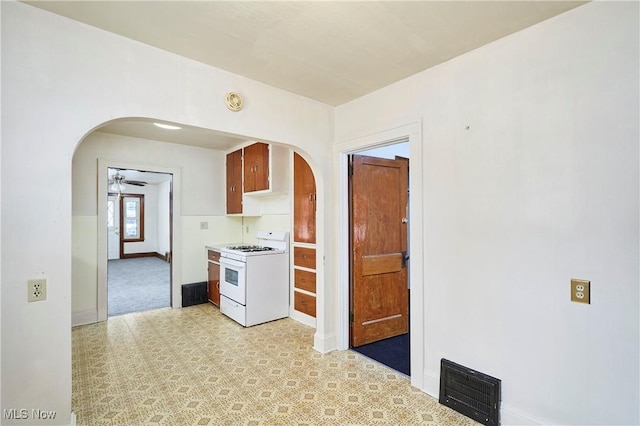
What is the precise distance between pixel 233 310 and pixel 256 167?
6.36 feet

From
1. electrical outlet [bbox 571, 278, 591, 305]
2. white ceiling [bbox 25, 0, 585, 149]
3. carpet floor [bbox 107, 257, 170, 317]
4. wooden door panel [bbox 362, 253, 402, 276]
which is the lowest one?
carpet floor [bbox 107, 257, 170, 317]

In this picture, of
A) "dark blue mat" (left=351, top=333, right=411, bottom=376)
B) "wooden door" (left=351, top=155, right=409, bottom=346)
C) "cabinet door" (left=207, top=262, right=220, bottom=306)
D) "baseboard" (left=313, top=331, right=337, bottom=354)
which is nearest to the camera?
"dark blue mat" (left=351, top=333, right=411, bottom=376)

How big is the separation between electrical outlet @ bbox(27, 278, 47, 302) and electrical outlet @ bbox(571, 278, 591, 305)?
2.91 metres

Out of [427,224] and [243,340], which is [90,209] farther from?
[427,224]

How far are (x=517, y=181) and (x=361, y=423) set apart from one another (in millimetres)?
1829

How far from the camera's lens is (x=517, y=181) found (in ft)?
6.26

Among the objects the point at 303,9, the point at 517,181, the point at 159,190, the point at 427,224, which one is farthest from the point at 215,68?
the point at 159,190

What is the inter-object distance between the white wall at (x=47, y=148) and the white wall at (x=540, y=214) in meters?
2.15

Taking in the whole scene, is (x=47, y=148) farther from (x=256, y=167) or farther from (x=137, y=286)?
(x=137, y=286)

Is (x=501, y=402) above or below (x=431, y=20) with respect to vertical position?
below

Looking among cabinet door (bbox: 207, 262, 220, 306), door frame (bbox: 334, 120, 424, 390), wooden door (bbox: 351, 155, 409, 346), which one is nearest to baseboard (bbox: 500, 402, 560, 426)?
door frame (bbox: 334, 120, 424, 390)

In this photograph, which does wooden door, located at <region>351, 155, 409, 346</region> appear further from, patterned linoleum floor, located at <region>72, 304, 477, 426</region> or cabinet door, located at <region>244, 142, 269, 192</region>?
cabinet door, located at <region>244, 142, 269, 192</region>

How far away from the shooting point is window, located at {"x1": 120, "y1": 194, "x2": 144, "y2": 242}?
952 cm

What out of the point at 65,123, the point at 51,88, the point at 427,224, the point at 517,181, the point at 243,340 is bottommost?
the point at 243,340
